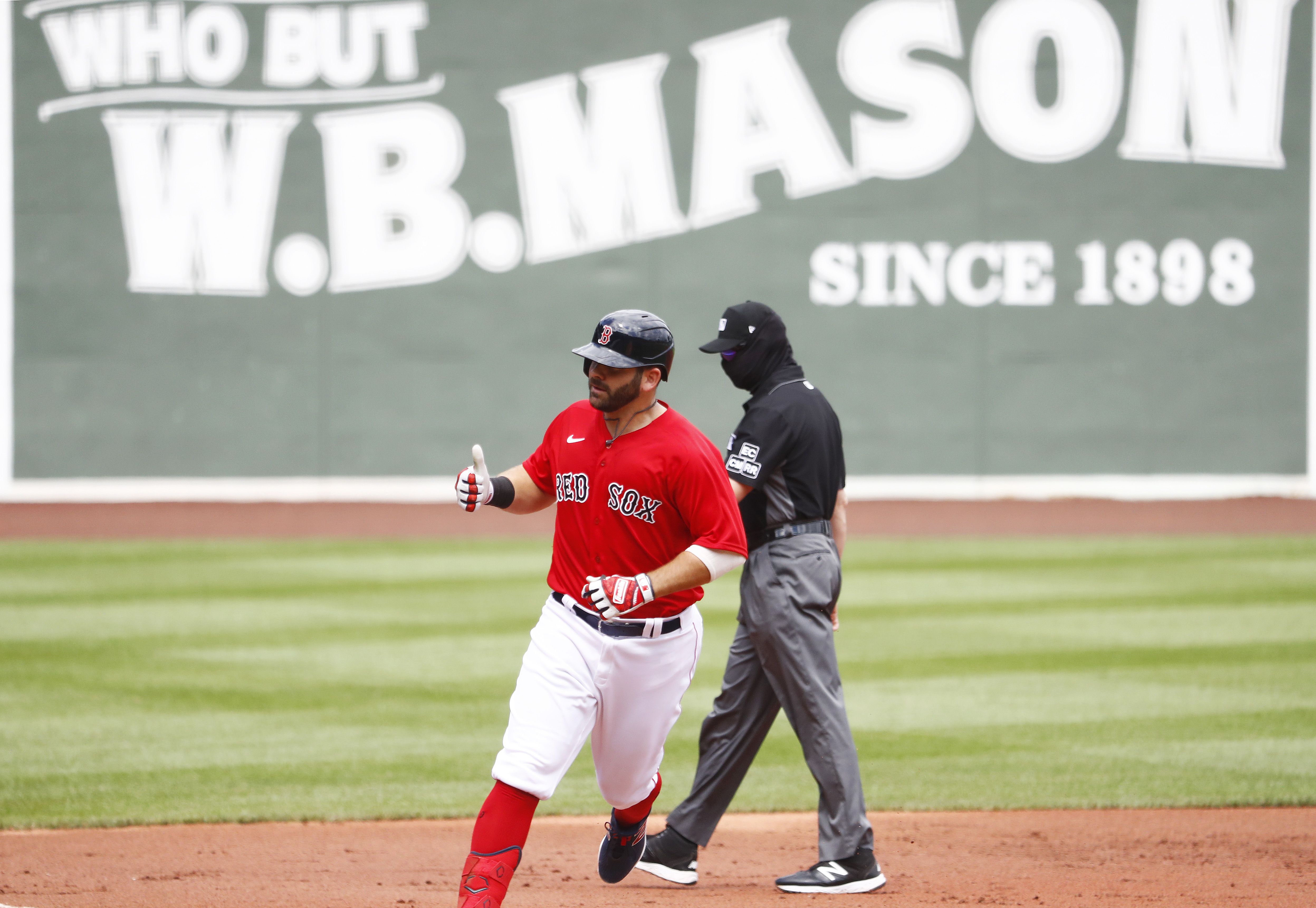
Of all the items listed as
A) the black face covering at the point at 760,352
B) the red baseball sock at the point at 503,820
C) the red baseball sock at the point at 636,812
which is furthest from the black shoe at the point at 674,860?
the black face covering at the point at 760,352

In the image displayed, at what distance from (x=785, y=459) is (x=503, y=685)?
4247mm

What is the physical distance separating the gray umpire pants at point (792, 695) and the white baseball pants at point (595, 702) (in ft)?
1.52

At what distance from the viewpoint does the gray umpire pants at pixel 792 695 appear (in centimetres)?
504

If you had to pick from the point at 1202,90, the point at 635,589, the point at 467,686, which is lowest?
the point at 467,686

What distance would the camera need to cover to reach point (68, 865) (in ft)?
17.7

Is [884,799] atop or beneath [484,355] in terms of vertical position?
beneath

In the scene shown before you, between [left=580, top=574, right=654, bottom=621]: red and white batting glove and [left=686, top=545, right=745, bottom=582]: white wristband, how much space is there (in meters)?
0.18

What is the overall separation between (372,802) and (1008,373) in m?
14.8

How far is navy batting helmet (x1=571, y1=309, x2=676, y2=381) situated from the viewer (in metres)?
4.46

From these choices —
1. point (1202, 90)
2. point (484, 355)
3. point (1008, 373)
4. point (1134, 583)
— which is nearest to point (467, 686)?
point (1134, 583)

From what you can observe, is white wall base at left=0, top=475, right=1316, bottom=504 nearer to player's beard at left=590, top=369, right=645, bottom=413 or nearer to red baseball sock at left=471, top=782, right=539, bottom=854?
player's beard at left=590, top=369, right=645, bottom=413

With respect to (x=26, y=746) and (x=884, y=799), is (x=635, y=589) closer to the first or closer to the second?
(x=884, y=799)

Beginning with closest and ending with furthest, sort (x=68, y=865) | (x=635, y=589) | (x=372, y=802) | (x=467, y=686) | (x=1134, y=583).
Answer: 1. (x=635, y=589)
2. (x=68, y=865)
3. (x=372, y=802)
4. (x=467, y=686)
5. (x=1134, y=583)

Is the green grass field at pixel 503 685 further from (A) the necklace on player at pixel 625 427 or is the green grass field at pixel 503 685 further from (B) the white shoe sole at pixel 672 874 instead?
(A) the necklace on player at pixel 625 427
